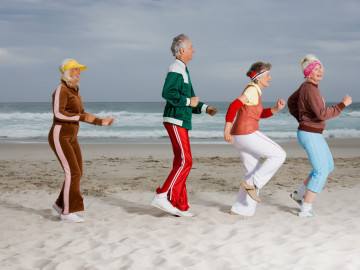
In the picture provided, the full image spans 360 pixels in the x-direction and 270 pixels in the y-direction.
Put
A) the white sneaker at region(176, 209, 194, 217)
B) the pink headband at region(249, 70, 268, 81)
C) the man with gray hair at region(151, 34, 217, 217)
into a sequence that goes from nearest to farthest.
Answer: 1. the man with gray hair at region(151, 34, 217, 217)
2. the pink headband at region(249, 70, 268, 81)
3. the white sneaker at region(176, 209, 194, 217)

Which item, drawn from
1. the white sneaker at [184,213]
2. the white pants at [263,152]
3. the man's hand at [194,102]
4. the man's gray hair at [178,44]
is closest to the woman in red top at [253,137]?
the white pants at [263,152]

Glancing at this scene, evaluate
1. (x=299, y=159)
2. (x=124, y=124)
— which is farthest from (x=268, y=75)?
(x=124, y=124)

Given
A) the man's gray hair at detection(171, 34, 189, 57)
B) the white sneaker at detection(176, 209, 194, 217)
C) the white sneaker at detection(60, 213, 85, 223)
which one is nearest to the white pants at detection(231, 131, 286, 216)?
→ the white sneaker at detection(176, 209, 194, 217)

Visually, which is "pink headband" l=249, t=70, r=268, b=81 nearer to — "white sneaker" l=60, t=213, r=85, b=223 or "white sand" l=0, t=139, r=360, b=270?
"white sand" l=0, t=139, r=360, b=270

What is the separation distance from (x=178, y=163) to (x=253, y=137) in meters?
0.88

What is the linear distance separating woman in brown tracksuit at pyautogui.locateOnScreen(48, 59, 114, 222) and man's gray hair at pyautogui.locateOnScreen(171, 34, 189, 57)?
1.04 m

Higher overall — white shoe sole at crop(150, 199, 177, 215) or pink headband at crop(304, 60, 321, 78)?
pink headband at crop(304, 60, 321, 78)

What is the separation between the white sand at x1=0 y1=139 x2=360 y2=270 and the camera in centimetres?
395

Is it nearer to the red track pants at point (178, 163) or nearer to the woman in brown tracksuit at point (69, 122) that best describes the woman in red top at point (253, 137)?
the red track pants at point (178, 163)

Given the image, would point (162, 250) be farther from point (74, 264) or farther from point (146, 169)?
point (146, 169)

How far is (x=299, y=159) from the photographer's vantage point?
1152cm

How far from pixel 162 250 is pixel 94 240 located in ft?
2.48

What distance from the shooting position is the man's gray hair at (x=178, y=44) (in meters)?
5.18

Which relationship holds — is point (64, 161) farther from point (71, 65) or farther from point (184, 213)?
point (184, 213)
